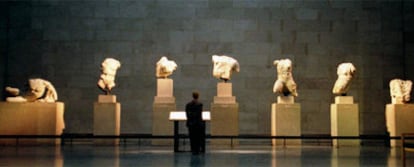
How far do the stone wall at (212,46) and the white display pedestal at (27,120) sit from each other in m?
4.34

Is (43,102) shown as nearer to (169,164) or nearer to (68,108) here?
(68,108)

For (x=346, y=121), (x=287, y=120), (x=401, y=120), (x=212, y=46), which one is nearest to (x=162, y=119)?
(x=287, y=120)

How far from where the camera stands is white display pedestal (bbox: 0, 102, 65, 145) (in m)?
21.9

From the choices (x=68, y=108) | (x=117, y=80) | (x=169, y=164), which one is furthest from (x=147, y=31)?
(x=169, y=164)

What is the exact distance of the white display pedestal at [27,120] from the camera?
71.9 feet

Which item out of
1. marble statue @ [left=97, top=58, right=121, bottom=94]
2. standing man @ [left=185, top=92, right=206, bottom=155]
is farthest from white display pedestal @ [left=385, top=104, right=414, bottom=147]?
marble statue @ [left=97, top=58, right=121, bottom=94]

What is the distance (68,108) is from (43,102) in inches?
163

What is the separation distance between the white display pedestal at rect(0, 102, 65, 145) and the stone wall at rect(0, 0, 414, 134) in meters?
4.34

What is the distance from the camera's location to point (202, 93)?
26.5m

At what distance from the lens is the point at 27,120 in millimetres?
21906

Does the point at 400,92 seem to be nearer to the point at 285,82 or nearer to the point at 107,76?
the point at 285,82

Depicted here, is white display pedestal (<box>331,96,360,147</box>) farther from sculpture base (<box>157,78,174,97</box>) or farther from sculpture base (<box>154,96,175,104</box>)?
Answer: sculpture base (<box>157,78,174,97</box>)

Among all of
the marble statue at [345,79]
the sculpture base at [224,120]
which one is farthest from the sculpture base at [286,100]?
the sculpture base at [224,120]

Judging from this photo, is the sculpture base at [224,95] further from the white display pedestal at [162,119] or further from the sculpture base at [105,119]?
the sculpture base at [105,119]
